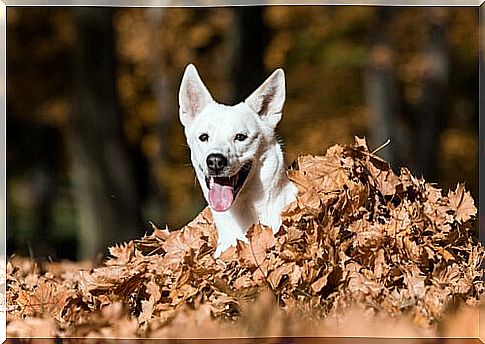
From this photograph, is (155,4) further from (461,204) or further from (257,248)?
(461,204)

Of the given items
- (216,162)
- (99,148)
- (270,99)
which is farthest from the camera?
(99,148)

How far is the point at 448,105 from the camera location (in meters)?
4.79

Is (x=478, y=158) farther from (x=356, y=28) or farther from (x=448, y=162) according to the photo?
(x=356, y=28)

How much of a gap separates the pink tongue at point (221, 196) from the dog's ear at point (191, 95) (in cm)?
26

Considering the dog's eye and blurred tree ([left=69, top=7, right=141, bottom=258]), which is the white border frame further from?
the dog's eye

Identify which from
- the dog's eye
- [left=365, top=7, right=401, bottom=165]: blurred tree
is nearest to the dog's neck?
the dog's eye

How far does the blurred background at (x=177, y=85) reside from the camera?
15.5ft

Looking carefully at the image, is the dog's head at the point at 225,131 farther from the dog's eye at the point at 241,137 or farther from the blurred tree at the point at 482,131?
the blurred tree at the point at 482,131

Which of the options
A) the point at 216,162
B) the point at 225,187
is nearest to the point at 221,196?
the point at 225,187

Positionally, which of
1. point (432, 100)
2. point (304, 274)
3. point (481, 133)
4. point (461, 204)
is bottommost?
point (304, 274)

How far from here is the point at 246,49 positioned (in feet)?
15.6

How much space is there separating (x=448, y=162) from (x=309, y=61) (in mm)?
631

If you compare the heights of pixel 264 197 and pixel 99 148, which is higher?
pixel 99 148

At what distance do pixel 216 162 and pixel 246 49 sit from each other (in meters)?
0.47
